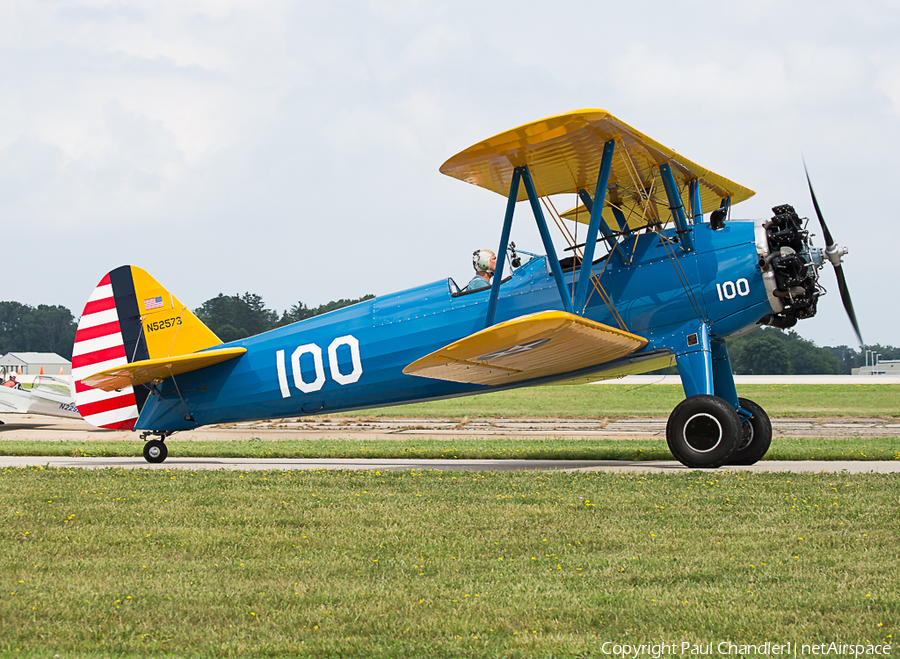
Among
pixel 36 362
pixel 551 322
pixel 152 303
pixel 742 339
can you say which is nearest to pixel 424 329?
pixel 551 322

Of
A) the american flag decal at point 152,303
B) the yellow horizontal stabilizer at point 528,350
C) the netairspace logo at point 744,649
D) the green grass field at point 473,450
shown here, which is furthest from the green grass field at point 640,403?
the netairspace logo at point 744,649

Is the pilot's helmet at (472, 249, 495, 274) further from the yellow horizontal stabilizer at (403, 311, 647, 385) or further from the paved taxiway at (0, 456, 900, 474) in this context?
the paved taxiway at (0, 456, 900, 474)

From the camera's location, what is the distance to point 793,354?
101m

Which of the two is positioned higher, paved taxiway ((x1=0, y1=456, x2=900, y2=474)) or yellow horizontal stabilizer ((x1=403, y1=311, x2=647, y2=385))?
yellow horizontal stabilizer ((x1=403, y1=311, x2=647, y2=385))

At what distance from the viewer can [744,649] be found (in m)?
3.61

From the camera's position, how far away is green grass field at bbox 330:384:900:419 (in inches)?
1219

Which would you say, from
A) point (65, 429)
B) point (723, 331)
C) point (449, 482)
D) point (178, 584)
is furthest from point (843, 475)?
point (65, 429)

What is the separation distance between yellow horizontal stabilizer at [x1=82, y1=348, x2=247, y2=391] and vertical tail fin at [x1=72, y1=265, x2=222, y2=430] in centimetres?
62

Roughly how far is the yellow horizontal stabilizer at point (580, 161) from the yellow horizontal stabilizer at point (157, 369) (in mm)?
5058

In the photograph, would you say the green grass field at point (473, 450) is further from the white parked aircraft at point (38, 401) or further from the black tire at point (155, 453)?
the white parked aircraft at point (38, 401)

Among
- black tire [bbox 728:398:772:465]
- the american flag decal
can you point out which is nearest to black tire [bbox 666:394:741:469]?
black tire [bbox 728:398:772:465]

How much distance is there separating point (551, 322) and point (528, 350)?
48.5 inches

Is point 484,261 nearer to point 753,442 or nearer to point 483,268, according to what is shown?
point 483,268

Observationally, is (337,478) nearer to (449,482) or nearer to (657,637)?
(449,482)
